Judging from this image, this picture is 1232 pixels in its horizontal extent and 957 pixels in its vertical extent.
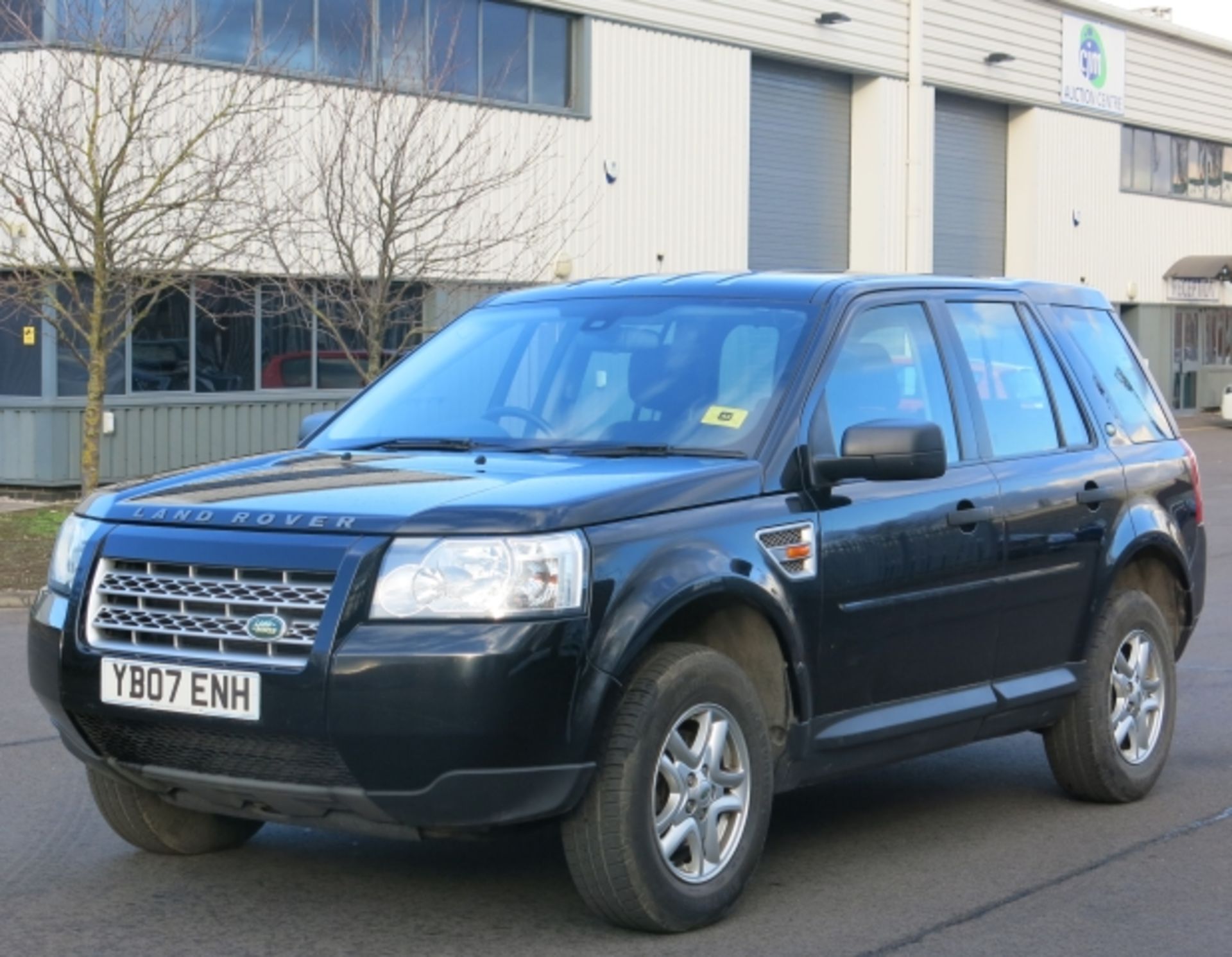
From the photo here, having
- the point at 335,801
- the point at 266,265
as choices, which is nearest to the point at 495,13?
the point at 266,265

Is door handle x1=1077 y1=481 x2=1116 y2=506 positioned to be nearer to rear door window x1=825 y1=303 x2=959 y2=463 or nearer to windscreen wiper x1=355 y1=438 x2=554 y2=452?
rear door window x1=825 y1=303 x2=959 y2=463

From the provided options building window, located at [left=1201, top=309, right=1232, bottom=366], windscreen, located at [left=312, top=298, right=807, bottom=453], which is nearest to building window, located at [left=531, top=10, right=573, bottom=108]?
windscreen, located at [left=312, top=298, right=807, bottom=453]

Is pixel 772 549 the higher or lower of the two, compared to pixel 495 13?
lower

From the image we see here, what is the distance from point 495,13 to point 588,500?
73.0 feet

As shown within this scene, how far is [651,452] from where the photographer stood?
5.73 metres

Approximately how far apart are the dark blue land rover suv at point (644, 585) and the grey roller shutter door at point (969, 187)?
29.5 meters

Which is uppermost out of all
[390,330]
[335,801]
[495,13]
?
[495,13]

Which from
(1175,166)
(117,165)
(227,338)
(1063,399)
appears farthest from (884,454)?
(1175,166)

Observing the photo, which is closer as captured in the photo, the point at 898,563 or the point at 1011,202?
the point at 898,563

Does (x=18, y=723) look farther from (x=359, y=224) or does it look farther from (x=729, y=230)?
(x=729, y=230)

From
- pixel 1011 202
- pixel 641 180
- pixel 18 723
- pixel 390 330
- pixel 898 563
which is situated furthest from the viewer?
pixel 1011 202

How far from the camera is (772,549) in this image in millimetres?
5508

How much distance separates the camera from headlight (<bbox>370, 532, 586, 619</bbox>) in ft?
15.8

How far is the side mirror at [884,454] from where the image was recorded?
565cm
